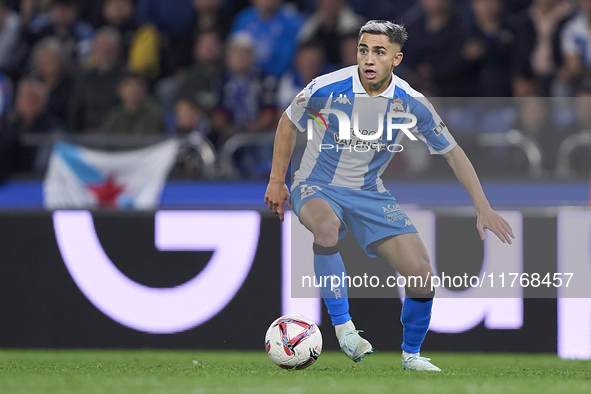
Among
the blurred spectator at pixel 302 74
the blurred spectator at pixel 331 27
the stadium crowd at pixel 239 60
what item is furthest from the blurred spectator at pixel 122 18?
the blurred spectator at pixel 302 74

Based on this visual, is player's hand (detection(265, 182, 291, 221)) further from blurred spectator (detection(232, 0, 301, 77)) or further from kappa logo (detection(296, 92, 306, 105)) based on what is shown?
blurred spectator (detection(232, 0, 301, 77))

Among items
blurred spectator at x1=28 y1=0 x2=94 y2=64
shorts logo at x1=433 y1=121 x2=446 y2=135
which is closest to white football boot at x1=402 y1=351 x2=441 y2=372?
shorts logo at x1=433 y1=121 x2=446 y2=135

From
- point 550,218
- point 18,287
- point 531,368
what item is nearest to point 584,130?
point 550,218

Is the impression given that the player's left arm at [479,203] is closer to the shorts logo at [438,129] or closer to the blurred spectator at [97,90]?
the shorts logo at [438,129]

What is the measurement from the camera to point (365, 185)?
5.07m

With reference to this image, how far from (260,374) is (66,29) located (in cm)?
571

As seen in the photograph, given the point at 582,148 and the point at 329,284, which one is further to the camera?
the point at 582,148

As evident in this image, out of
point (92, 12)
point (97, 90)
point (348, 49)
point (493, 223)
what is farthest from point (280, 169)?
point (92, 12)

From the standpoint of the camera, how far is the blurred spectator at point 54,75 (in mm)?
8484

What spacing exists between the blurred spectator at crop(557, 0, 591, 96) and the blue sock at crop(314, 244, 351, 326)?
11.2 feet

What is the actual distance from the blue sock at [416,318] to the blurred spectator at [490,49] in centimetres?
321

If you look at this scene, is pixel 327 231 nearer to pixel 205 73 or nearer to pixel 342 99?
pixel 342 99

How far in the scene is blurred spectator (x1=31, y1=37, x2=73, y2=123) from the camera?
848 cm

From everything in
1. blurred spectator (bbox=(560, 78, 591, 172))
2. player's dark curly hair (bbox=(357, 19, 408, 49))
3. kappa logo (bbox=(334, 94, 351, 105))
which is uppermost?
player's dark curly hair (bbox=(357, 19, 408, 49))
